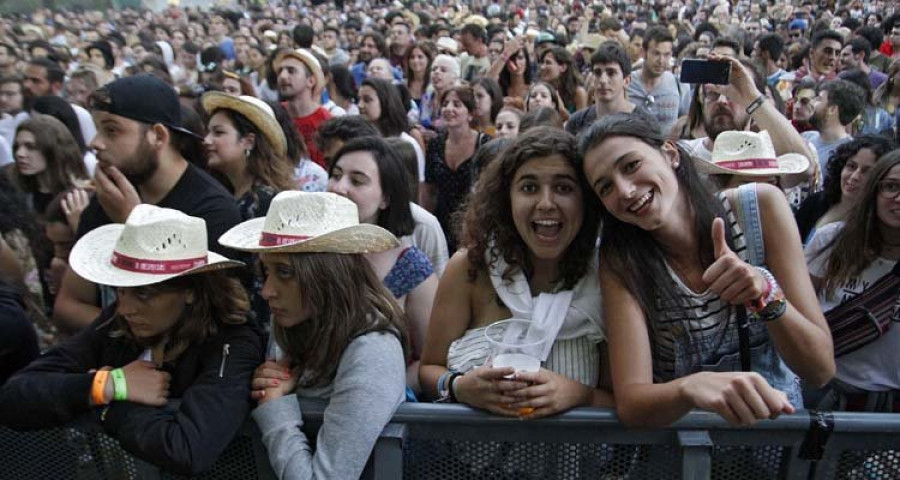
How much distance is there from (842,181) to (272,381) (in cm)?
274

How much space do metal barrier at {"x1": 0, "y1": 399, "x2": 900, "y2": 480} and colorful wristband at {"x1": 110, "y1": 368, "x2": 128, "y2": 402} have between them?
185mm

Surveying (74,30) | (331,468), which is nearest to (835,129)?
(331,468)

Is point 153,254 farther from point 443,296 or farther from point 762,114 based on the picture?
point 762,114

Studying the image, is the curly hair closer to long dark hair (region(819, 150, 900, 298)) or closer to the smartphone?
long dark hair (region(819, 150, 900, 298))

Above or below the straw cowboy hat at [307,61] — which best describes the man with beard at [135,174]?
below

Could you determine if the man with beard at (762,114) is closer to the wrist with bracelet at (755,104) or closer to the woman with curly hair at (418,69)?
the wrist with bracelet at (755,104)

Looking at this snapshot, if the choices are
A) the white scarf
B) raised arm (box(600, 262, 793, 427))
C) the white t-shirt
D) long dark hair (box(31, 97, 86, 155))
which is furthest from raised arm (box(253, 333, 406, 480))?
long dark hair (box(31, 97, 86, 155))

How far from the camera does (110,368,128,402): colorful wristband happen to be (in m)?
2.05

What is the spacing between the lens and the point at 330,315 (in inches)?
86.5

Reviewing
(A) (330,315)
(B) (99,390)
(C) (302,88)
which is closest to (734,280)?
(A) (330,315)

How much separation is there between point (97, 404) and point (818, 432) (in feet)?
6.35

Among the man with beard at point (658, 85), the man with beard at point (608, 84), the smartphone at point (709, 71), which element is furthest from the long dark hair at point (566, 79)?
the smartphone at point (709, 71)

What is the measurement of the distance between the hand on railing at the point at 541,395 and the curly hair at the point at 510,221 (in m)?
0.35

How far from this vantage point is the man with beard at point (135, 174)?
9.66ft
